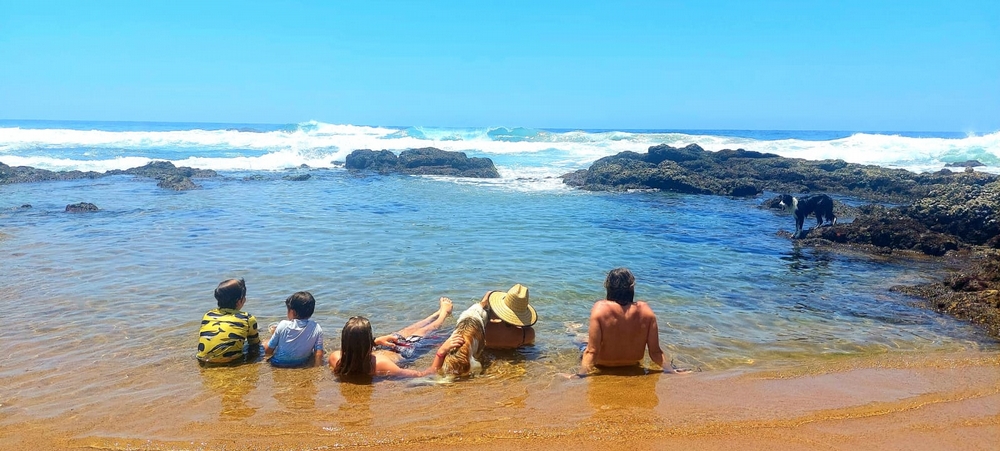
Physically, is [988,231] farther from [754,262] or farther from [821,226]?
[754,262]

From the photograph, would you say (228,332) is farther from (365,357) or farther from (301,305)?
(365,357)

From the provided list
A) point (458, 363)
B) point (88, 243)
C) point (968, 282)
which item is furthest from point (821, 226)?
point (88, 243)

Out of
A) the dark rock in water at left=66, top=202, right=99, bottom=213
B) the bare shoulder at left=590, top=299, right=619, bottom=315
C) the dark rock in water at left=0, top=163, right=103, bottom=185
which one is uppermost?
the dark rock in water at left=0, top=163, right=103, bottom=185

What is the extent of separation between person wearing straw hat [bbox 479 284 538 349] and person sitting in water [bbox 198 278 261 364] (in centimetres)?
228

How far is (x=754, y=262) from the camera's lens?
36.2 feet

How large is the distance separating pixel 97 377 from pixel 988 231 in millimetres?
14696

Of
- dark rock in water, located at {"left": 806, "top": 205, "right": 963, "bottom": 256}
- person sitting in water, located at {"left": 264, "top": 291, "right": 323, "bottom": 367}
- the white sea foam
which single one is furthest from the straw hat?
the white sea foam

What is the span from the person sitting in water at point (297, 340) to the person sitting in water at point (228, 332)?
20 centimetres

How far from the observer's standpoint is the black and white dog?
1364 centimetres

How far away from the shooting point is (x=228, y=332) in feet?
19.0

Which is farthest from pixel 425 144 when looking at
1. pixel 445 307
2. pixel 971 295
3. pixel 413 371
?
pixel 413 371

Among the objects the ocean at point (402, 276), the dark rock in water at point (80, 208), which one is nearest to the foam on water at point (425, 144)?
the ocean at point (402, 276)

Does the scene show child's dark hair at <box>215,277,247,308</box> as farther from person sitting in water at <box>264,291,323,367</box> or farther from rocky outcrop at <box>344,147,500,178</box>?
rocky outcrop at <box>344,147,500,178</box>

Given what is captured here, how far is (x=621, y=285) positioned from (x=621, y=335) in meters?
0.47
